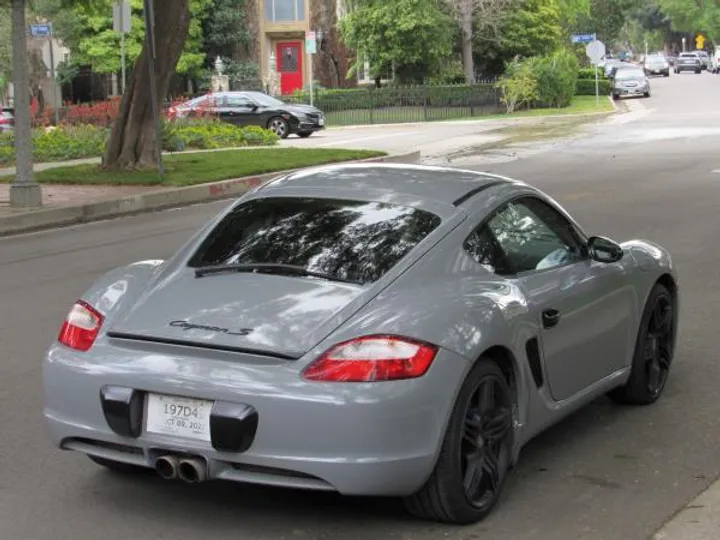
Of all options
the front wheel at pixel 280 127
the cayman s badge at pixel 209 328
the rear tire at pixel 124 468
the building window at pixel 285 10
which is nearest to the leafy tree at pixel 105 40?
the building window at pixel 285 10

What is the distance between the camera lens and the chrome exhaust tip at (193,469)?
4121mm

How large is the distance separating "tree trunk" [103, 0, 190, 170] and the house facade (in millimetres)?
32313

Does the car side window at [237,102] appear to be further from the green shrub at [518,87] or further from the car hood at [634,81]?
the car hood at [634,81]

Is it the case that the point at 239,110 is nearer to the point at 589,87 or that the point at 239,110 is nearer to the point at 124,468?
the point at 589,87

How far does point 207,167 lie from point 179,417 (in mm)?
16600

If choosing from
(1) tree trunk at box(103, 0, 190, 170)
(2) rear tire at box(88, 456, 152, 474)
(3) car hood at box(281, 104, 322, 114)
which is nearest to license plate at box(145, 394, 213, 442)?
(2) rear tire at box(88, 456, 152, 474)

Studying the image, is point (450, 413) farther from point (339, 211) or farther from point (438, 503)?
point (339, 211)

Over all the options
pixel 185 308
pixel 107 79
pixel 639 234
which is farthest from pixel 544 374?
pixel 107 79

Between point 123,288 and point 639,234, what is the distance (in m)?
8.58

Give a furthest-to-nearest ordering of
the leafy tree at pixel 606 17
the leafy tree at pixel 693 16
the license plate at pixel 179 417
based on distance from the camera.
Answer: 1. the leafy tree at pixel 693 16
2. the leafy tree at pixel 606 17
3. the license plate at pixel 179 417

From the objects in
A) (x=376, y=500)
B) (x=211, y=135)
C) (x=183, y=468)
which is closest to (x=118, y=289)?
(x=183, y=468)

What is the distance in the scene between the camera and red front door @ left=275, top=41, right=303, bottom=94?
5353 centimetres

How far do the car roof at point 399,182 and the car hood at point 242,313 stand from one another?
2.53ft

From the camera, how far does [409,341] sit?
162 inches
